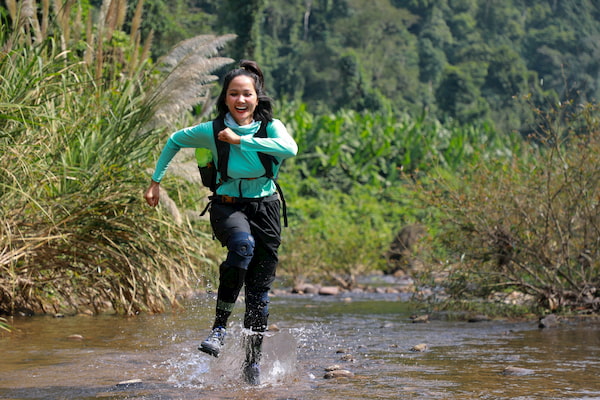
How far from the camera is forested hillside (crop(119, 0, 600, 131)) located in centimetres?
4588

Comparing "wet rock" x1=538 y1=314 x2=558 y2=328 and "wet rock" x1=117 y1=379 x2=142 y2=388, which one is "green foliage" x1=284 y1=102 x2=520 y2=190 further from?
"wet rock" x1=117 y1=379 x2=142 y2=388

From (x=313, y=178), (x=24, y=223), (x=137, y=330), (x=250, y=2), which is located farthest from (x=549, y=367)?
(x=250, y=2)

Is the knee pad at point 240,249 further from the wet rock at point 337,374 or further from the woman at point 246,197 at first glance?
the wet rock at point 337,374

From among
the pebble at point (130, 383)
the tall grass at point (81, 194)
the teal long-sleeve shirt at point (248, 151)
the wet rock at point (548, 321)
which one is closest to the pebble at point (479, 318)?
the wet rock at point (548, 321)

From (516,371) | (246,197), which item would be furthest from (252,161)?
(516,371)

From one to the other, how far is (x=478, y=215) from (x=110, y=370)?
408 centimetres

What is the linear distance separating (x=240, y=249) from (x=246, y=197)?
30cm

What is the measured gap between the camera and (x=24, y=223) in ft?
19.6

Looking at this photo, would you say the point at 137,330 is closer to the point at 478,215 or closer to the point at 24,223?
the point at 24,223

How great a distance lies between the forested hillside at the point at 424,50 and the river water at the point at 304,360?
3096 cm

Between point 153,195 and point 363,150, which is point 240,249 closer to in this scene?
point 153,195

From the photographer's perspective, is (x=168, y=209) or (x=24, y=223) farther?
(x=168, y=209)

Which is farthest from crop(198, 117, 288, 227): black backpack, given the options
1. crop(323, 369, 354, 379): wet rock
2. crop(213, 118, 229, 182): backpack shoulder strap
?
crop(323, 369, 354, 379): wet rock

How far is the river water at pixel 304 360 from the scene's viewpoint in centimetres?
417
